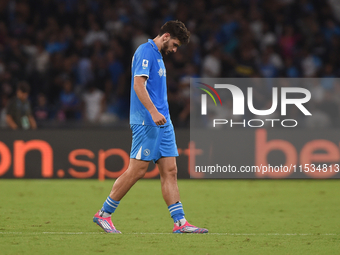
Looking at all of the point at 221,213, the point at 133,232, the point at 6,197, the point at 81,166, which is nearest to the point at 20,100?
the point at 81,166

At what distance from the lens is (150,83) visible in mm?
5203

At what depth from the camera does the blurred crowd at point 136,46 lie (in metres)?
12.2

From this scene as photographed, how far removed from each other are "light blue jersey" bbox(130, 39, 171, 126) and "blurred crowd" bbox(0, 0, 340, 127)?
5.79 m

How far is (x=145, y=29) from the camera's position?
14.0 metres

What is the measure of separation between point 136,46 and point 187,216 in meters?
7.32

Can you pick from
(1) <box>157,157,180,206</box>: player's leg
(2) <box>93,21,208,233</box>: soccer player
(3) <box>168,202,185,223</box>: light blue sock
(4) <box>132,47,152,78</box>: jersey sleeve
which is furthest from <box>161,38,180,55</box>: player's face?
(3) <box>168,202,185,223</box>: light blue sock

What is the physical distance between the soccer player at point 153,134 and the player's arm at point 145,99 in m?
0.05

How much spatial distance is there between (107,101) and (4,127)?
2.65 metres

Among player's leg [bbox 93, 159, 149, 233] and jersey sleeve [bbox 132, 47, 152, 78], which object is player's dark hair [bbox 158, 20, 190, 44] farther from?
player's leg [bbox 93, 159, 149, 233]

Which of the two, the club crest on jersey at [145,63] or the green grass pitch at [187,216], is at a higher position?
the club crest on jersey at [145,63]

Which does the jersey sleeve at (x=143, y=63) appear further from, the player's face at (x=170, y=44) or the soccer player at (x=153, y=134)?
the player's face at (x=170, y=44)

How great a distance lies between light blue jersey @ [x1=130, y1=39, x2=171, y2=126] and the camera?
202 inches

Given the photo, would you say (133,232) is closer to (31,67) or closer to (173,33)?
(173,33)

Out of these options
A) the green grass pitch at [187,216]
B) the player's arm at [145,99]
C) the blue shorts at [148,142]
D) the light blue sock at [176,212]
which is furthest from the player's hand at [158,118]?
the green grass pitch at [187,216]
